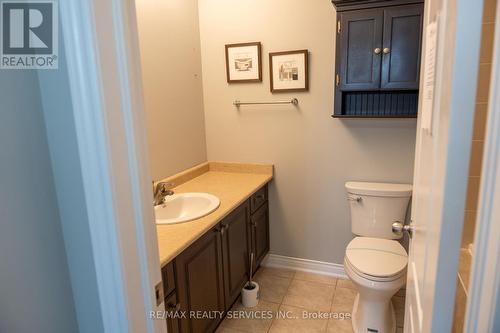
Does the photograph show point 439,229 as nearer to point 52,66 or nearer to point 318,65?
point 52,66

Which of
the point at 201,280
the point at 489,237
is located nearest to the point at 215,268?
the point at 201,280

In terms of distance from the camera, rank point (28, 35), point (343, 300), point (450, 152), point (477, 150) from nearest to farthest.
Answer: point (450, 152)
point (28, 35)
point (477, 150)
point (343, 300)

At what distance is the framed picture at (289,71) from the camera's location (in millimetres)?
2420

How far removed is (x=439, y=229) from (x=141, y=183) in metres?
0.68

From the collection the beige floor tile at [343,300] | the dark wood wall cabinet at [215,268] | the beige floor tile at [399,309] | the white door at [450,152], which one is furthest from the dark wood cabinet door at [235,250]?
the white door at [450,152]

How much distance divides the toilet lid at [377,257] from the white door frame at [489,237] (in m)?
1.27

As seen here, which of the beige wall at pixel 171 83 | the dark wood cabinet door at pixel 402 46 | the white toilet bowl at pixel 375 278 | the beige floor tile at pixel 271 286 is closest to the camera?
the white toilet bowl at pixel 375 278

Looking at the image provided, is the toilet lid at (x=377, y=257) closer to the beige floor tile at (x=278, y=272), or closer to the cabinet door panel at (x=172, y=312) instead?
the beige floor tile at (x=278, y=272)

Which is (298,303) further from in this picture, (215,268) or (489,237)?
(489,237)

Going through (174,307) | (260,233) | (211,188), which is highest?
(211,188)

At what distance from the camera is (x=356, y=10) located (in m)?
2.06

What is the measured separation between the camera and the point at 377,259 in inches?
78.5

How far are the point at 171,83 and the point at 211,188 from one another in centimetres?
79

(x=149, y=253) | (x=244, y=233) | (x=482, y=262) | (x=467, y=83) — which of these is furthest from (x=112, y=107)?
(x=244, y=233)
